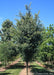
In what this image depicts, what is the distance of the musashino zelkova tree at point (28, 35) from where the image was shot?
8883 millimetres

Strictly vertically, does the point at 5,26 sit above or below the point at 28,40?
above

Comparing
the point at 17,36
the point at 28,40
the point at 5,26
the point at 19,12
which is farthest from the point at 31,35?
the point at 5,26

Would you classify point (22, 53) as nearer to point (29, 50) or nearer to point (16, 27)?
point (29, 50)

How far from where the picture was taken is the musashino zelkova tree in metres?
8.88

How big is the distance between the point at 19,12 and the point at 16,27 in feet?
4.78

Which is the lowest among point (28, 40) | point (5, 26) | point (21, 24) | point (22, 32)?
point (28, 40)

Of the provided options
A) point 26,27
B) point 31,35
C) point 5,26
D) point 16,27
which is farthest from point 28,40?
point 5,26

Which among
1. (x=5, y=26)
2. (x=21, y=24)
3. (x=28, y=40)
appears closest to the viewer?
(x=28, y=40)

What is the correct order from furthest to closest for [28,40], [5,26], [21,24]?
[5,26] < [21,24] < [28,40]

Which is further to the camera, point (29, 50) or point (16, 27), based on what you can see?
point (16, 27)

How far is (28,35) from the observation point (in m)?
8.84

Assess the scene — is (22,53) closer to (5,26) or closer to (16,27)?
(16,27)

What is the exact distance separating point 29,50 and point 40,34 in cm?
170

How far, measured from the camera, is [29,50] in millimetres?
8922
